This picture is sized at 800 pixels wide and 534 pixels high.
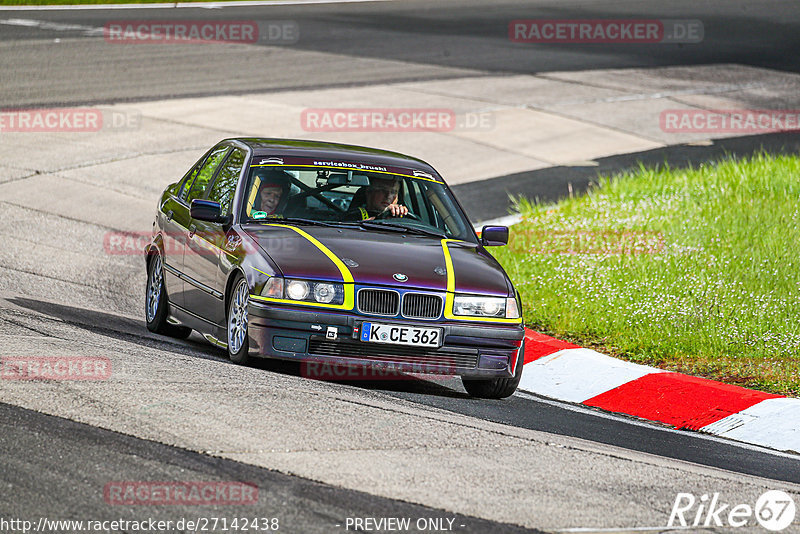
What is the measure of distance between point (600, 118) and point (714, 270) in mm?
11800

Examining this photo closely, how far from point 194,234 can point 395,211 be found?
59.9 inches

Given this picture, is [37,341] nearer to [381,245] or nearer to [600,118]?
[381,245]

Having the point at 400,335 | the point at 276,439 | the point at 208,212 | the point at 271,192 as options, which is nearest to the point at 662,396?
the point at 400,335

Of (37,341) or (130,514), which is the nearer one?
(130,514)

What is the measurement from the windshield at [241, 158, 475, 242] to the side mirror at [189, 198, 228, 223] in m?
0.18

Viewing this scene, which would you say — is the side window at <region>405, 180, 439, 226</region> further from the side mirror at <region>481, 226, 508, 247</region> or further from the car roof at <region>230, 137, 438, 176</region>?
the side mirror at <region>481, 226, 508, 247</region>

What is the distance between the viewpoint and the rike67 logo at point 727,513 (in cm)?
552

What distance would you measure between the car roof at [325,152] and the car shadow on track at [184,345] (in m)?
1.56

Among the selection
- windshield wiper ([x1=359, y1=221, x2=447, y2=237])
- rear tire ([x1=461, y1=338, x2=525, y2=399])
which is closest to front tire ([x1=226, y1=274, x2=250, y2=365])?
windshield wiper ([x1=359, y1=221, x2=447, y2=237])

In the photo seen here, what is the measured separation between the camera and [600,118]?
23047mm

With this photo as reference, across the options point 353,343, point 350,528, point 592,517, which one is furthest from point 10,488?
point 353,343

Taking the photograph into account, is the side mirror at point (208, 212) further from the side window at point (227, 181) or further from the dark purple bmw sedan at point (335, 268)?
the side window at point (227, 181)

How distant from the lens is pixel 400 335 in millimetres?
7820

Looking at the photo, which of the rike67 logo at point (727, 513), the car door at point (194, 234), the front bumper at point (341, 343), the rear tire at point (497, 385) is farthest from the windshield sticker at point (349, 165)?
the rike67 logo at point (727, 513)
